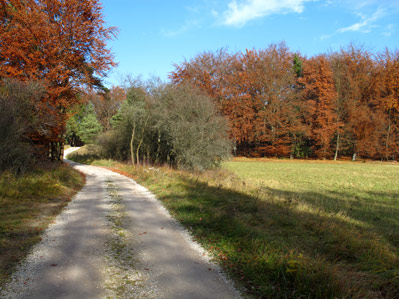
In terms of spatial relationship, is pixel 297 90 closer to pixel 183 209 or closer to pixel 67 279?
pixel 183 209

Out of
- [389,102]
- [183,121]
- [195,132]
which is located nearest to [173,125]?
[183,121]

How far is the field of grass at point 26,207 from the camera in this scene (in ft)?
15.4

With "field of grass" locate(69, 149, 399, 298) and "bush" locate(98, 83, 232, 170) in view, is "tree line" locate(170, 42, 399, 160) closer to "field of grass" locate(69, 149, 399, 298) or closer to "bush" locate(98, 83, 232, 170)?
"bush" locate(98, 83, 232, 170)

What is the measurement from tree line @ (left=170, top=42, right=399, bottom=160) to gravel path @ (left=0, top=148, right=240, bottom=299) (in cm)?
3906

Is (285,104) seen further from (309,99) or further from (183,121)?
(183,121)

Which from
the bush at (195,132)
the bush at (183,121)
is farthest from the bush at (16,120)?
the bush at (183,121)

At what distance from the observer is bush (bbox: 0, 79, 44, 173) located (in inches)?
390

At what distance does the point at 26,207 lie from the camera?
761cm

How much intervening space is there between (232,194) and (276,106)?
39.4 m

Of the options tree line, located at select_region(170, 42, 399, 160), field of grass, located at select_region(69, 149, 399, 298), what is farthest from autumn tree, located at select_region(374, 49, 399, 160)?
field of grass, located at select_region(69, 149, 399, 298)

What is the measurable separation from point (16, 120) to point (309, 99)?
46137 millimetres

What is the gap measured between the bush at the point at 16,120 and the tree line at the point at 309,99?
109 feet

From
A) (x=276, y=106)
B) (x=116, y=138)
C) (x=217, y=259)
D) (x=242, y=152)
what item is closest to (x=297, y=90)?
(x=276, y=106)

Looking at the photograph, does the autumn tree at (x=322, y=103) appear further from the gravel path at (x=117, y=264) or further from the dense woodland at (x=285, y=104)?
the gravel path at (x=117, y=264)
